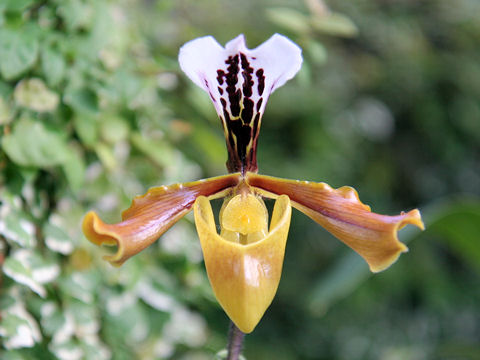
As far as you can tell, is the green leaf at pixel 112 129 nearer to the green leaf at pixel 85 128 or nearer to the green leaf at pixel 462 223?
the green leaf at pixel 85 128

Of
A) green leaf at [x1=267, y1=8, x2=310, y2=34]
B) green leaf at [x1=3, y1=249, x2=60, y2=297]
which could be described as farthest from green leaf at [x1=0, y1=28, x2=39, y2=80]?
green leaf at [x1=267, y1=8, x2=310, y2=34]

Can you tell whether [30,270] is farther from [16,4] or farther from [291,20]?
[291,20]

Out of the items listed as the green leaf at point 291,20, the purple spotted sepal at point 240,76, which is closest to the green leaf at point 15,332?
the purple spotted sepal at point 240,76

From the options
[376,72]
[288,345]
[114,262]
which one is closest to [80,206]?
[114,262]

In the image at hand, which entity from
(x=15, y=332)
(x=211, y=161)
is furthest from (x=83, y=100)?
(x=211, y=161)

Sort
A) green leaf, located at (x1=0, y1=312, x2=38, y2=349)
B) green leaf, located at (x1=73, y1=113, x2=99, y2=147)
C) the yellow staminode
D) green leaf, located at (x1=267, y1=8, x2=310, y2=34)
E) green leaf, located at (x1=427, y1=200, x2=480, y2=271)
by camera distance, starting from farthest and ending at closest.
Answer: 1. green leaf, located at (x1=427, y1=200, x2=480, y2=271)
2. green leaf, located at (x1=267, y1=8, x2=310, y2=34)
3. green leaf, located at (x1=73, y1=113, x2=99, y2=147)
4. green leaf, located at (x1=0, y1=312, x2=38, y2=349)
5. the yellow staminode

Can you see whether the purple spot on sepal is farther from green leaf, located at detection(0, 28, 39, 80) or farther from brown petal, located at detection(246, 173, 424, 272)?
green leaf, located at detection(0, 28, 39, 80)
